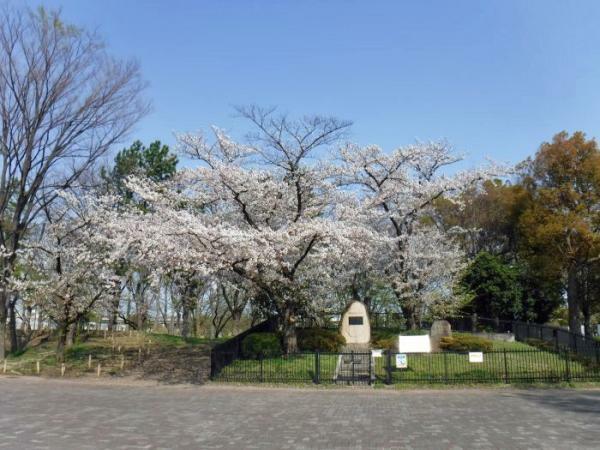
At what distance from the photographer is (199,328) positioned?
1791 inches

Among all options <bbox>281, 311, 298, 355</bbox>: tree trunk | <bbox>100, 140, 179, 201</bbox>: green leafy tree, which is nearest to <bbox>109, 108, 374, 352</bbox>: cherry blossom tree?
<bbox>281, 311, 298, 355</bbox>: tree trunk

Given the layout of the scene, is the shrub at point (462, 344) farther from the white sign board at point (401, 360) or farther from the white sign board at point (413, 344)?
the white sign board at point (401, 360)

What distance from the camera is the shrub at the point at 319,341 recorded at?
880 inches

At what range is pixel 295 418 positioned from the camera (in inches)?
463

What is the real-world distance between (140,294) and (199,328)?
32.9ft

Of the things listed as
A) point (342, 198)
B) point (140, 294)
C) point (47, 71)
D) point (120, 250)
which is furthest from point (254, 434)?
point (140, 294)

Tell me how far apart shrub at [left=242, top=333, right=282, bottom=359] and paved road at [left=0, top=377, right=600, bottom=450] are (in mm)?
3400

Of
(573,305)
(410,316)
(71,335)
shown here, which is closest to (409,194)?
(410,316)

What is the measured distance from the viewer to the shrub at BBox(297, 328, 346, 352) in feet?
73.3

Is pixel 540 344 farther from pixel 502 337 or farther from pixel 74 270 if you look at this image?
pixel 74 270

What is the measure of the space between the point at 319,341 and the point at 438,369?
5333 millimetres

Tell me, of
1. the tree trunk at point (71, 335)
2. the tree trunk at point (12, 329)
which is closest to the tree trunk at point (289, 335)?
the tree trunk at point (71, 335)

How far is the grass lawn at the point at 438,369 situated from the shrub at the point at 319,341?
197 centimetres

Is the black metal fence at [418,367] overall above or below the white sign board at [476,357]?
below
